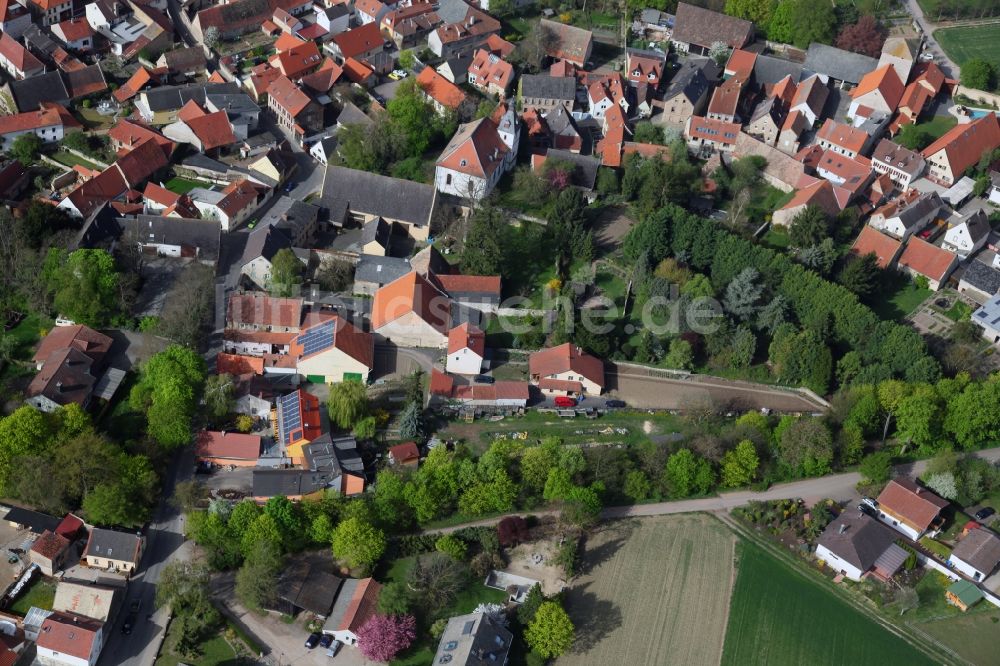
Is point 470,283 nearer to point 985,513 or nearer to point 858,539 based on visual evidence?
point 858,539

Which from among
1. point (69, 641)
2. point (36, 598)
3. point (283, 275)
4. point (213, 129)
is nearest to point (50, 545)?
point (36, 598)

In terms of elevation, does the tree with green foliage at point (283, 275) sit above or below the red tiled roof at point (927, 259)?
below

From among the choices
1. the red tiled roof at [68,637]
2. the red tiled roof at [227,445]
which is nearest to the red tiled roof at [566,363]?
the red tiled roof at [227,445]

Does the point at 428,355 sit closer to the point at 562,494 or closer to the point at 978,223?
the point at 562,494

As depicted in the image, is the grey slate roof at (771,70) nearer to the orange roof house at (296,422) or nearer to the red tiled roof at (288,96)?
the red tiled roof at (288,96)

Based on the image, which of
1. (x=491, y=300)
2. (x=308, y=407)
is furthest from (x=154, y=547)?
(x=491, y=300)

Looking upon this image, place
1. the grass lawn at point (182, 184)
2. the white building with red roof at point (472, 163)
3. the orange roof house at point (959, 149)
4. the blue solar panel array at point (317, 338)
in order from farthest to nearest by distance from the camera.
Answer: the orange roof house at point (959, 149)
the grass lawn at point (182, 184)
the white building with red roof at point (472, 163)
the blue solar panel array at point (317, 338)

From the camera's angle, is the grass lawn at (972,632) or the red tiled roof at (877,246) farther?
the red tiled roof at (877,246)
